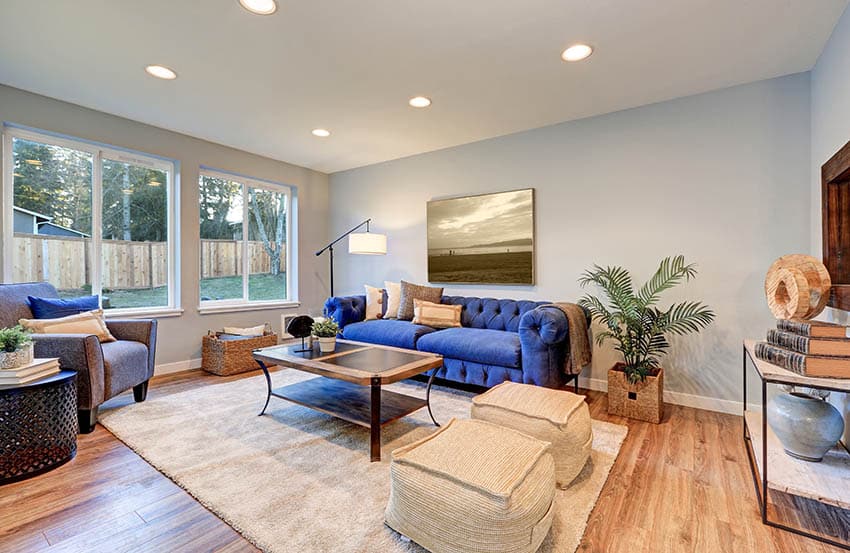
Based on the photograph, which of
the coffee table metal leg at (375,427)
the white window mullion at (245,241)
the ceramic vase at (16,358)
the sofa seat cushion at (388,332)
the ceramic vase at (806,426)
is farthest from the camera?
the white window mullion at (245,241)

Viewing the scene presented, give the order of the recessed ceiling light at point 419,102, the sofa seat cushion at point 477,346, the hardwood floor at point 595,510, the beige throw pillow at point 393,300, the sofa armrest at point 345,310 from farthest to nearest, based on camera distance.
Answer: the beige throw pillow at point 393,300, the sofa armrest at point 345,310, the recessed ceiling light at point 419,102, the sofa seat cushion at point 477,346, the hardwood floor at point 595,510

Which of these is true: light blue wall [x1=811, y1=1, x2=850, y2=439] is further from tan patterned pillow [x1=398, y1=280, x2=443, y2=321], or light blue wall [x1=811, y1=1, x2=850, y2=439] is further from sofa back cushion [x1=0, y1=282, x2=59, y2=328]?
sofa back cushion [x1=0, y1=282, x2=59, y2=328]

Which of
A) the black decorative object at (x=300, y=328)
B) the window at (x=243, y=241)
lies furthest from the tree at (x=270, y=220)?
the black decorative object at (x=300, y=328)

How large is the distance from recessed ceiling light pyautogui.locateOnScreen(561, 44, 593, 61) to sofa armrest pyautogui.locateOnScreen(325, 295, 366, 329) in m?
3.02

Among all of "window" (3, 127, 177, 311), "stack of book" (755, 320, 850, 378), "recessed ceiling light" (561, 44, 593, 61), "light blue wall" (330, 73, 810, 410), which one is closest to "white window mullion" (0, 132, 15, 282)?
"window" (3, 127, 177, 311)

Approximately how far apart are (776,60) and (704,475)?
2659 millimetres

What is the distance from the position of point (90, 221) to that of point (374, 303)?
2.81 metres

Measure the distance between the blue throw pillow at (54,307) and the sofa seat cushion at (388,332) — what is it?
217 cm

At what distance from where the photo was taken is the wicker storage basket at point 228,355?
387cm

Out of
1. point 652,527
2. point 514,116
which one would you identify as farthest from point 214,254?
point 652,527

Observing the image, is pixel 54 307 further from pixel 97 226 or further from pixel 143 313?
pixel 97 226

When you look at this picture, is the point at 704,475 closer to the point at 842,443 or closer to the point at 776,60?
the point at 842,443

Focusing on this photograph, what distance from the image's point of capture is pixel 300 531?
1560mm

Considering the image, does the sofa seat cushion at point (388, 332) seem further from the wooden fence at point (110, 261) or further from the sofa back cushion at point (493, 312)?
the wooden fence at point (110, 261)
